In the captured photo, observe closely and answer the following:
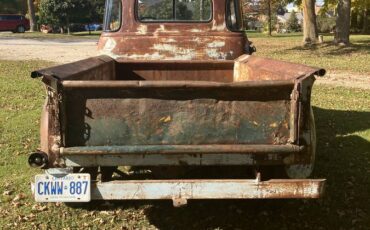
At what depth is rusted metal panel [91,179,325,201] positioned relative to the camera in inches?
140

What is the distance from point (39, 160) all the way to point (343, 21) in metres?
22.3

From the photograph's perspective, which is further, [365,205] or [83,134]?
[365,205]

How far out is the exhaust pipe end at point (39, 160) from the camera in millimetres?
3582

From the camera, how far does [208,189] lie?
11.7 ft

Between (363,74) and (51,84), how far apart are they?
545 inches

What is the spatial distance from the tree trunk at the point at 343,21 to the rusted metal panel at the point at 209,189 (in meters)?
21.1

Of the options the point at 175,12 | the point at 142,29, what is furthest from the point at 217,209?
the point at 175,12

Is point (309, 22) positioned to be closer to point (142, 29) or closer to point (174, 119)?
point (142, 29)

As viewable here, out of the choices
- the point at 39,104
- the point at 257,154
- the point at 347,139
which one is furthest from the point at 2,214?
the point at 39,104

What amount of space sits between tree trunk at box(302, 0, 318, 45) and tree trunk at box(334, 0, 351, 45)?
6.58ft

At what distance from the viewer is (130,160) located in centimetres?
359

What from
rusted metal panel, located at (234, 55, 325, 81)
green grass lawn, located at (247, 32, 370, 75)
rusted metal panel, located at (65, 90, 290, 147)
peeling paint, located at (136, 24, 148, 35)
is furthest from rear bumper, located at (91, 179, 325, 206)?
green grass lawn, located at (247, 32, 370, 75)

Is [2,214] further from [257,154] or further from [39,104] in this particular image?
[39,104]

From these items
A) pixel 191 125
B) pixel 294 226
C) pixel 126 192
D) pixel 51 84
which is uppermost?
pixel 51 84
